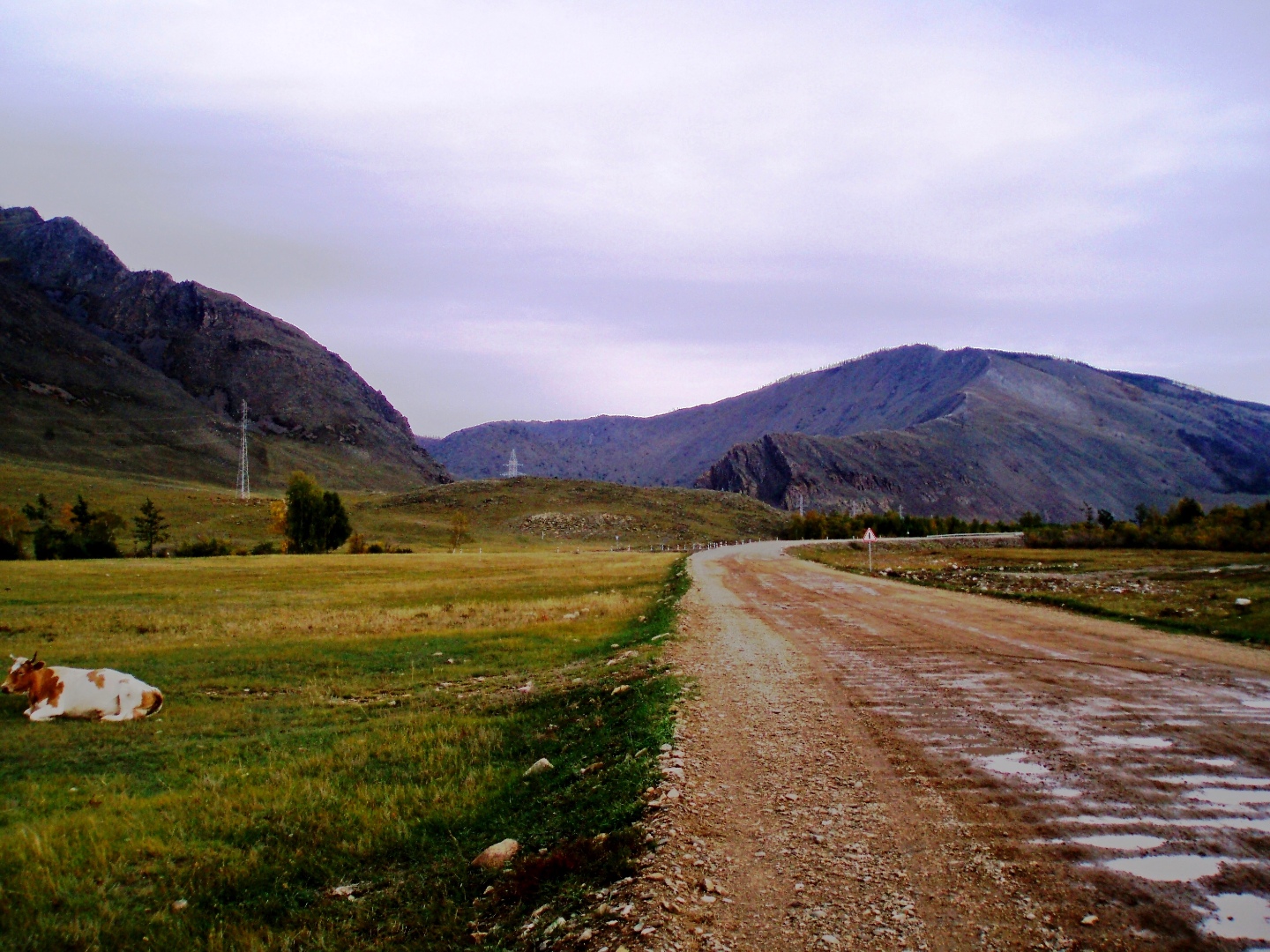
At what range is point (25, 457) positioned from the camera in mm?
187000

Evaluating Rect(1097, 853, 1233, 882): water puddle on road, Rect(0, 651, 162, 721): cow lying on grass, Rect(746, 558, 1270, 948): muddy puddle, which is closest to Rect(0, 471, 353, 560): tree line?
Rect(0, 651, 162, 721): cow lying on grass

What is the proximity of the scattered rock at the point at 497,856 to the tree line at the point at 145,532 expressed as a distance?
75.4 m

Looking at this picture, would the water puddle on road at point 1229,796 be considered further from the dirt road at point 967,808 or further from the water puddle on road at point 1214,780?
the water puddle on road at point 1214,780

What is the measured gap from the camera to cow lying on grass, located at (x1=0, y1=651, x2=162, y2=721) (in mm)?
12773

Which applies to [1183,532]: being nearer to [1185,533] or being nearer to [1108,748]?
[1185,533]

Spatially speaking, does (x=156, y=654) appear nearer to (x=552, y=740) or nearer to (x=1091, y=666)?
(x=552, y=740)

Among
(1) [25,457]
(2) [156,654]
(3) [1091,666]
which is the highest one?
(1) [25,457]

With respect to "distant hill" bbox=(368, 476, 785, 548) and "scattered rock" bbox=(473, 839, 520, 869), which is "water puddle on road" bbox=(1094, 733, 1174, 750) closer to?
"scattered rock" bbox=(473, 839, 520, 869)

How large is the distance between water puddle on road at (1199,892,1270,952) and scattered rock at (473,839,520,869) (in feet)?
16.2

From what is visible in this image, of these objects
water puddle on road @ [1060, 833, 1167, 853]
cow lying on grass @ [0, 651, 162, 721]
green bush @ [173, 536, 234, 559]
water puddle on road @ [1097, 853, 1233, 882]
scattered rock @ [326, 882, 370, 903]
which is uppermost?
water puddle on road @ [1097, 853, 1233, 882]

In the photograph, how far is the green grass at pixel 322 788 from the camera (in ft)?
18.6

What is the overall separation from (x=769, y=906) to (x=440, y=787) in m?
5.00

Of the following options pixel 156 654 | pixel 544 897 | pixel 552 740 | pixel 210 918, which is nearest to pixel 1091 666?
pixel 552 740

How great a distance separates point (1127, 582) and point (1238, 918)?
33399mm
